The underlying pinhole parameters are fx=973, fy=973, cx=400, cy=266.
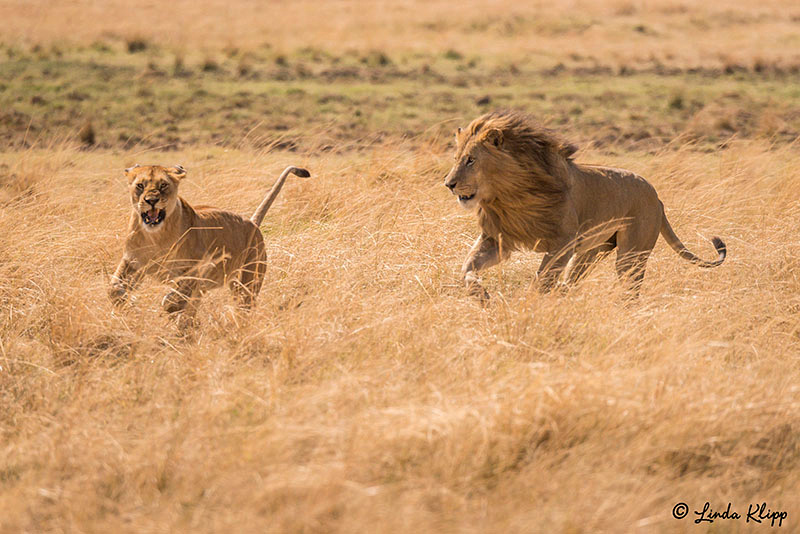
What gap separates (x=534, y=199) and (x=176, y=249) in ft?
6.97

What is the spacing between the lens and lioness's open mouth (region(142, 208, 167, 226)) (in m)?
5.08

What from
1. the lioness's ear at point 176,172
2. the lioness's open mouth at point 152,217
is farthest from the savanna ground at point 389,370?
the lioness's ear at point 176,172

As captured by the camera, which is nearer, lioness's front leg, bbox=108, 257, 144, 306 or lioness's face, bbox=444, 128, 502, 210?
lioness's front leg, bbox=108, 257, 144, 306

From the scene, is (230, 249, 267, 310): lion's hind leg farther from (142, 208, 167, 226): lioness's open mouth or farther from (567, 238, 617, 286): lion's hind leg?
(567, 238, 617, 286): lion's hind leg

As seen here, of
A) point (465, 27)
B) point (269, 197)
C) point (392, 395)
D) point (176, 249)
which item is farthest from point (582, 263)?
point (465, 27)

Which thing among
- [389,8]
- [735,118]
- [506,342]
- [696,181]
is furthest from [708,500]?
[389,8]

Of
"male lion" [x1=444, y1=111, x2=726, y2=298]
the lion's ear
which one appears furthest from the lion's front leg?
the lion's ear

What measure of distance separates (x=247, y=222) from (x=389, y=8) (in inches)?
1335

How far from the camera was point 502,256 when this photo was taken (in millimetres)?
5887

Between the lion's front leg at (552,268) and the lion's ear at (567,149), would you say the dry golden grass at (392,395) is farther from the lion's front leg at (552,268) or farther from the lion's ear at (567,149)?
the lion's ear at (567,149)

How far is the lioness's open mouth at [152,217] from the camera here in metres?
5.08

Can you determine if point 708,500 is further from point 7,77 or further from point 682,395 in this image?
point 7,77
